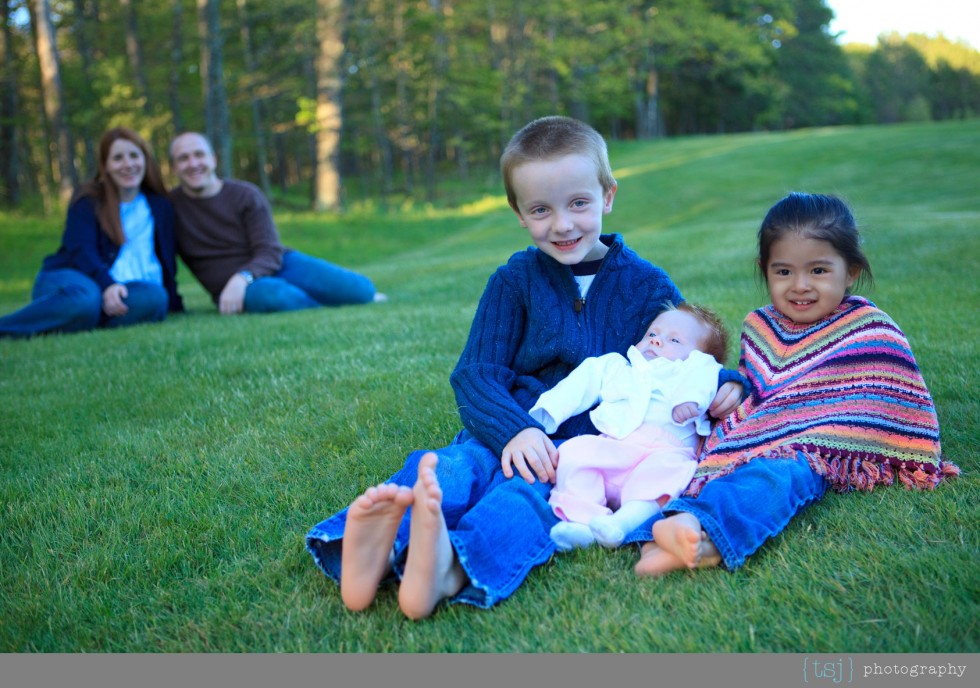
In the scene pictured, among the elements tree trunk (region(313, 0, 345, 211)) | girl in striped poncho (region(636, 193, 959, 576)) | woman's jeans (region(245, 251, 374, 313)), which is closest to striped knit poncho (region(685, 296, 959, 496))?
girl in striped poncho (region(636, 193, 959, 576))

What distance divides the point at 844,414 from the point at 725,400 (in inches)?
14.5

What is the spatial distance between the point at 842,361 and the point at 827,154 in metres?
20.2

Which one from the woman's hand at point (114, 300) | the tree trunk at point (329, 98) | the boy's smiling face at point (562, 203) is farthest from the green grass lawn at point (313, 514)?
the tree trunk at point (329, 98)

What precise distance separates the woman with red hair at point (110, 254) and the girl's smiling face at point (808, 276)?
224 inches

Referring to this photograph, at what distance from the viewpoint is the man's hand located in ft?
23.8

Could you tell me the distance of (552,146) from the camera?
2629 mm

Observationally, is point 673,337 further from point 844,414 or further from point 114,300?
point 114,300

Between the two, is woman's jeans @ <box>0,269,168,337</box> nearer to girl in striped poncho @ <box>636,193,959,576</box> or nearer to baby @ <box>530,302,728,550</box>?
baby @ <box>530,302,728,550</box>

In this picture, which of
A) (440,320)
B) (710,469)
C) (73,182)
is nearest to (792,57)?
(73,182)

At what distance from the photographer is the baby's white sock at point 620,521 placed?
2260mm

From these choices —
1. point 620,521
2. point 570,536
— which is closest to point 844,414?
point 620,521

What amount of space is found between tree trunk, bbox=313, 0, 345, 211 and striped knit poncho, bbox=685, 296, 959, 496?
16.0m
